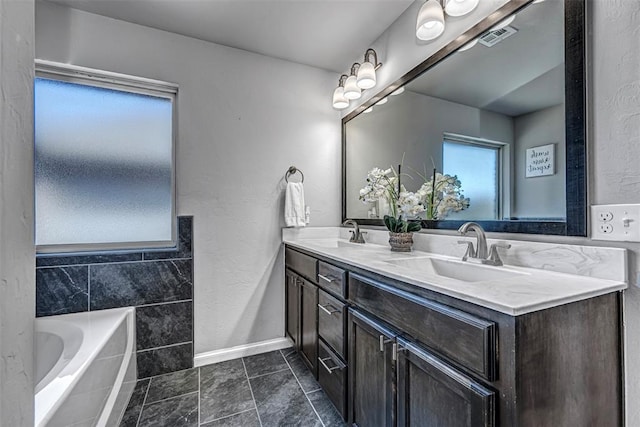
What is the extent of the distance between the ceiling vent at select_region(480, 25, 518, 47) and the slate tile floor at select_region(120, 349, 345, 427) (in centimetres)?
200

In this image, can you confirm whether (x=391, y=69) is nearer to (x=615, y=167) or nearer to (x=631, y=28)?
(x=631, y=28)

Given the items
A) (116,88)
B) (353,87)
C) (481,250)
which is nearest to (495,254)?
(481,250)

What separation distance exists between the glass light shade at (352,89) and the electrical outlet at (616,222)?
1618 mm

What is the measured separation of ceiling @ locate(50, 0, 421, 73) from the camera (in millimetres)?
1733

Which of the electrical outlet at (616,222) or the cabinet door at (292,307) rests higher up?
the electrical outlet at (616,222)

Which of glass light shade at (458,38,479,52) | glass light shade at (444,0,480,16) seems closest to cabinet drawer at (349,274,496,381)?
glass light shade at (458,38,479,52)

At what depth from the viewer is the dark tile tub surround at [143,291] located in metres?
1.71

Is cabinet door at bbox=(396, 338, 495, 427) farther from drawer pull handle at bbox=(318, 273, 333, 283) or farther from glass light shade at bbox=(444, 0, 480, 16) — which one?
glass light shade at bbox=(444, 0, 480, 16)

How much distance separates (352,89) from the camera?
2.14 metres

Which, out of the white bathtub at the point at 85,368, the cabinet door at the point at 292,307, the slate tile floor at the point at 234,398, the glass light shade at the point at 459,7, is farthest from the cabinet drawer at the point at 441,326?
the glass light shade at the point at 459,7

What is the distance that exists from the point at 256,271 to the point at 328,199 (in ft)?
2.85

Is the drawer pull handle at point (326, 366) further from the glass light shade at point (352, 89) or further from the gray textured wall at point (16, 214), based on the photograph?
the glass light shade at point (352, 89)

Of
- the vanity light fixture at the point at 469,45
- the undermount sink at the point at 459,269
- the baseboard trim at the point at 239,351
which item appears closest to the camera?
the undermount sink at the point at 459,269

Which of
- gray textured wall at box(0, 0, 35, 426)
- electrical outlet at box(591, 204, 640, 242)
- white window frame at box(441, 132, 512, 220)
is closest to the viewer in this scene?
gray textured wall at box(0, 0, 35, 426)
